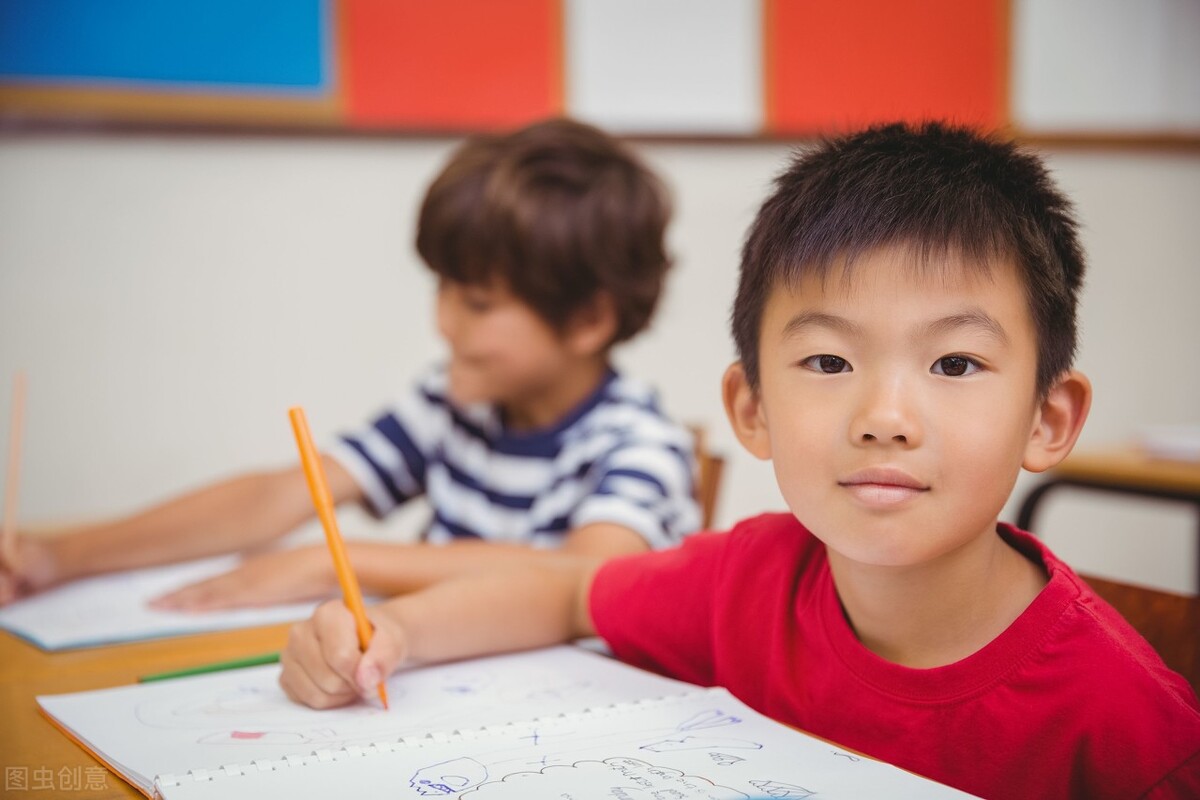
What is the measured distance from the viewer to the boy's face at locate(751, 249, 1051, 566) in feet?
1.95

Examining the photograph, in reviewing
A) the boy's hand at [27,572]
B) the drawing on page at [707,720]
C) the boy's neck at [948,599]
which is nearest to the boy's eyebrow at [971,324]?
the boy's neck at [948,599]

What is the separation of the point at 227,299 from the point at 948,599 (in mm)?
1557

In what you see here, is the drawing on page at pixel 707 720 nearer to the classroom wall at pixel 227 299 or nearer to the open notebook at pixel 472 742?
the open notebook at pixel 472 742

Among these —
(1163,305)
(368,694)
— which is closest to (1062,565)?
(368,694)

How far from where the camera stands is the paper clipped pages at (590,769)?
1.66ft

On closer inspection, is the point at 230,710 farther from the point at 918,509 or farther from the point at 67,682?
the point at 918,509

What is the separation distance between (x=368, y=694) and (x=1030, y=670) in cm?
37

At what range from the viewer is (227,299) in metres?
1.96

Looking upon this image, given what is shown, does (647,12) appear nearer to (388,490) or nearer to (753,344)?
(388,490)

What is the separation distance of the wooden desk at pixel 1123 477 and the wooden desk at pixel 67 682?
1.04 m

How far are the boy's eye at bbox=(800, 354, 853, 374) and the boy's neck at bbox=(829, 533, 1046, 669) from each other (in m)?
0.12

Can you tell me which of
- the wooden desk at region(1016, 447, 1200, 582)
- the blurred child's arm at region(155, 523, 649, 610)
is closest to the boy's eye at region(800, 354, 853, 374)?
the blurred child's arm at region(155, 523, 649, 610)

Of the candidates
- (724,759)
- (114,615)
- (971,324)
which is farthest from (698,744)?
(114,615)

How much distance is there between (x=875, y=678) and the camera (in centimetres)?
66
